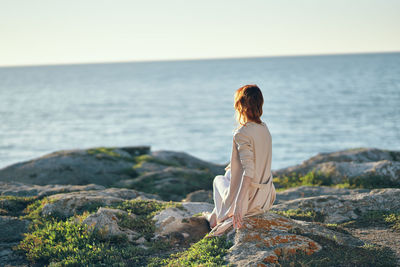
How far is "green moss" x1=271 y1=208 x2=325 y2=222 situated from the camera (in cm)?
1002

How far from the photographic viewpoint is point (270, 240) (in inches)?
289

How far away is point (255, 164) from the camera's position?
7.57 meters

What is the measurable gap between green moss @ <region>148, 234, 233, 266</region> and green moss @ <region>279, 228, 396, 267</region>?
111 cm

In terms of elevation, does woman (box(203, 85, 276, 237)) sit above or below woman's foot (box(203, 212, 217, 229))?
above

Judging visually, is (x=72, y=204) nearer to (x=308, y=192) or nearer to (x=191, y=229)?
(x=191, y=229)

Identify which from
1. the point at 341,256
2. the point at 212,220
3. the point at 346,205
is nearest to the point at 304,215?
the point at 346,205

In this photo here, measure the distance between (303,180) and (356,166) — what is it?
2303 millimetres

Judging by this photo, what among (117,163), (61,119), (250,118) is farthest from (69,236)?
(61,119)

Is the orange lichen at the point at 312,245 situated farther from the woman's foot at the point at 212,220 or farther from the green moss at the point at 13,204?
the green moss at the point at 13,204

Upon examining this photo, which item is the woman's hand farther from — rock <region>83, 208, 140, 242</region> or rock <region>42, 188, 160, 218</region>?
rock <region>42, 188, 160, 218</region>

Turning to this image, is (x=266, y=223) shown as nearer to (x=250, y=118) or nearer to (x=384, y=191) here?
(x=250, y=118)

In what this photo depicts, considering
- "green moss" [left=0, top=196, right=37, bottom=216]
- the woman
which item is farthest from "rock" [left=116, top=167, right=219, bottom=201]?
the woman

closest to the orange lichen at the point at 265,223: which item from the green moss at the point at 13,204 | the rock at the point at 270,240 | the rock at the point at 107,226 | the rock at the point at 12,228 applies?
the rock at the point at 270,240

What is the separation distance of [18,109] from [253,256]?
82.2 metres
